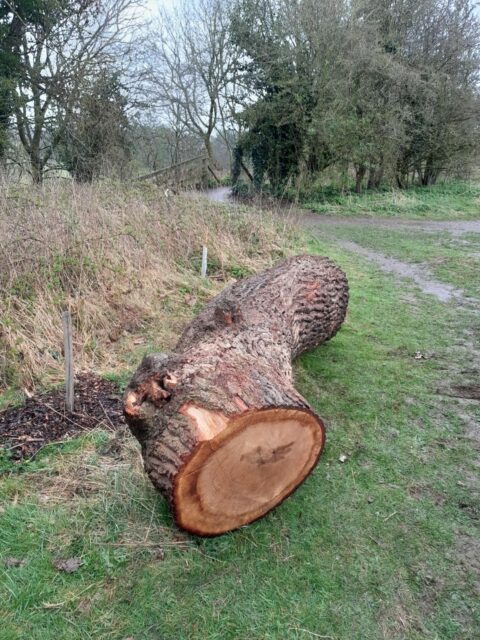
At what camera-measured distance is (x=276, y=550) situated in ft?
6.52

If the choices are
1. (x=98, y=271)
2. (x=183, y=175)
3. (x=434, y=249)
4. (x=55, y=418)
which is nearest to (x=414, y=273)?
(x=434, y=249)

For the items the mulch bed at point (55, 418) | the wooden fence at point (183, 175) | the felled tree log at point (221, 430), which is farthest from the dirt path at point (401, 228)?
the mulch bed at point (55, 418)

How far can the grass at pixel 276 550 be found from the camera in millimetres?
1687

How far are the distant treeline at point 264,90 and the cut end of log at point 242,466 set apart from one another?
900 centimetres

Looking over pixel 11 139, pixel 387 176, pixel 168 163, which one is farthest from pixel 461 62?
pixel 11 139

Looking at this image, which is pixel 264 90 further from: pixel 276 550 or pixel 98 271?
pixel 276 550

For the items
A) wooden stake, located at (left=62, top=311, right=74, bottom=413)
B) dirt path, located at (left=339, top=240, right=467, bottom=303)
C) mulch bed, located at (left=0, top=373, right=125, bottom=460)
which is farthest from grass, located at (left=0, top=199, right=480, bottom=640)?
dirt path, located at (left=339, top=240, right=467, bottom=303)

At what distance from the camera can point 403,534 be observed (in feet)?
6.84

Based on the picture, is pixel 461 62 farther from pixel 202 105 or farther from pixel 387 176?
pixel 202 105

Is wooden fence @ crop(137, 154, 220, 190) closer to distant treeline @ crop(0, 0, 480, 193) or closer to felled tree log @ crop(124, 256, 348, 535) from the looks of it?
distant treeline @ crop(0, 0, 480, 193)

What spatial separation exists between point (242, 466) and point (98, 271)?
312cm

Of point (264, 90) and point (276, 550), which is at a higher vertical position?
point (264, 90)

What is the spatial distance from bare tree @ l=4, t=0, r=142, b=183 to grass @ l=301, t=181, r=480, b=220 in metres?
7.06

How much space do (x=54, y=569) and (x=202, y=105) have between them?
16411 millimetres
